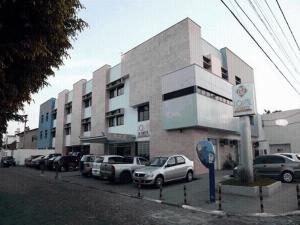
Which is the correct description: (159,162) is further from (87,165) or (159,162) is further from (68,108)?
(68,108)

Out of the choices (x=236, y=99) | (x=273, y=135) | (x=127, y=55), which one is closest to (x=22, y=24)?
(x=236, y=99)

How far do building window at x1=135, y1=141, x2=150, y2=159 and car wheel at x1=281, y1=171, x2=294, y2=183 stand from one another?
1252 cm

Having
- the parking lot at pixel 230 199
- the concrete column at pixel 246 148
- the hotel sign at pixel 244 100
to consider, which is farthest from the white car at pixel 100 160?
the hotel sign at pixel 244 100

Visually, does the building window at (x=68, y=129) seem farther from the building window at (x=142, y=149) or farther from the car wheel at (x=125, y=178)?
the car wheel at (x=125, y=178)

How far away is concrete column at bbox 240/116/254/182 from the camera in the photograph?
43.6ft

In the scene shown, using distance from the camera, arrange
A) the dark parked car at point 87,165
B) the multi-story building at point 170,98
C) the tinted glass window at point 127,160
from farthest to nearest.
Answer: the multi-story building at point 170,98 < the dark parked car at point 87,165 < the tinted glass window at point 127,160

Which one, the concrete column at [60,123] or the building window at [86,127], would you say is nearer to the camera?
the building window at [86,127]

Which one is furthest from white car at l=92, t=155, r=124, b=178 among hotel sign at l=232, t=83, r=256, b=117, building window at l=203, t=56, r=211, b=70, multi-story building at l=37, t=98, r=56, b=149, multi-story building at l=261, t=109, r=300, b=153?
multi-story building at l=37, t=98, r=56, b=149

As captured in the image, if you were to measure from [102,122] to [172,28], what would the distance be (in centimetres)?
1501

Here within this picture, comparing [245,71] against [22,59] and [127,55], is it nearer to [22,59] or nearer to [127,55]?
[127,55]

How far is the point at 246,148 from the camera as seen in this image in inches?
544

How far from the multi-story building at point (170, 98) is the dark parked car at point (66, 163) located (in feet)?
11.9

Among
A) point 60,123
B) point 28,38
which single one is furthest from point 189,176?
point 60,123

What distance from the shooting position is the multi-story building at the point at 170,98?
2075cm
